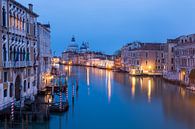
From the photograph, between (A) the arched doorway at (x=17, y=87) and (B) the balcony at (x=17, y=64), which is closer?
(B) the balcony at (x=17, y=64)

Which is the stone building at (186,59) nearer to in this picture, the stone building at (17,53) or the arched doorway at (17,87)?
the stone building at (17,53)

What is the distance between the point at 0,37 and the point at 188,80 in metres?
23.2

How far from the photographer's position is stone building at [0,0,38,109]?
60.2 feet

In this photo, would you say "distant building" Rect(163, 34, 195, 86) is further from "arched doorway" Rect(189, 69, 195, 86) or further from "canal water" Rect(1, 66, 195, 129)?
"canal water" Rect(1, 66, 195, 129)

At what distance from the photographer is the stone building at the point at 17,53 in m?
18.3

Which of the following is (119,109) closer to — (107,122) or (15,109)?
(107,122)

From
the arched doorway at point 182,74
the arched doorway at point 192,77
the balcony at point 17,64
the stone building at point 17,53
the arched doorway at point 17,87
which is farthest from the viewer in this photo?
the arched doorway at point 182,74

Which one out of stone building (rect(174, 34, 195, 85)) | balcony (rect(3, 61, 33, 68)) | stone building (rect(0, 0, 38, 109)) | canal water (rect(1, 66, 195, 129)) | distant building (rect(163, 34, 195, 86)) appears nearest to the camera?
canal water (rect(1, 66, 195, 129))

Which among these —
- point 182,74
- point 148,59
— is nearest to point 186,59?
point 182,74

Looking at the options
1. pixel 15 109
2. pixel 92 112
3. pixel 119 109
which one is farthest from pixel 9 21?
pixel 119 109

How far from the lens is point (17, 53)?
20.7m

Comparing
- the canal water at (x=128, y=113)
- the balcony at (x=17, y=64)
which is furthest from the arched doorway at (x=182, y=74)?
the balcony at (x=17, y=64)

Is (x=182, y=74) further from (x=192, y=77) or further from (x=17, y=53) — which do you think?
(x=17, y=53)

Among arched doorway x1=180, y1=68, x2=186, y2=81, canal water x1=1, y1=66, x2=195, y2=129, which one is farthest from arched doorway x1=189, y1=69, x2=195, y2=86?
arched doorway x1=180, y1=68, x2=186, y2=81
